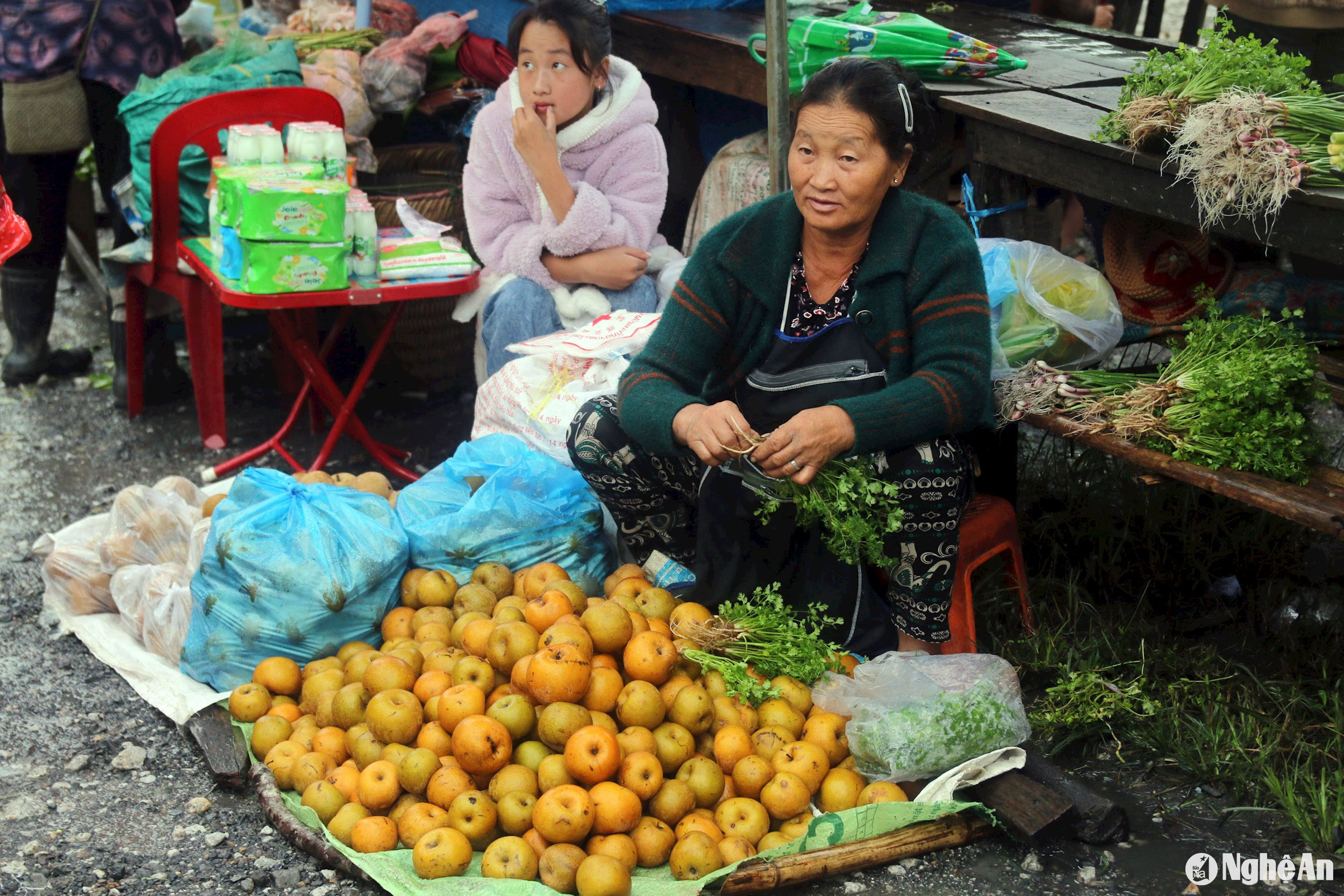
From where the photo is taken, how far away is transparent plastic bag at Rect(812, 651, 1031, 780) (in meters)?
2.78

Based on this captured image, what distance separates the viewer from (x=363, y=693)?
2998 mm

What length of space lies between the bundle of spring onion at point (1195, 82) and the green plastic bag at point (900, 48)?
83 centimetres

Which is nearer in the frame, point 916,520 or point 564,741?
point 564,741

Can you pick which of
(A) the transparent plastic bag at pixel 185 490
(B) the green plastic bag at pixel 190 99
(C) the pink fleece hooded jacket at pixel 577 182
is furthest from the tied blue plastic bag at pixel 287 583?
(B) the green plastic bag at pixel 190 99

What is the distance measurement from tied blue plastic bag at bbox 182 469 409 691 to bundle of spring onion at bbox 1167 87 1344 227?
227 centimetres

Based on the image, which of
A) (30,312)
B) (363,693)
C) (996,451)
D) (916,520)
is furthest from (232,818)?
(30,312)

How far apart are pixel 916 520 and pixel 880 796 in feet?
2.23

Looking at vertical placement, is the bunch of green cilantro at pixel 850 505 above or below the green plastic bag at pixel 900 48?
below

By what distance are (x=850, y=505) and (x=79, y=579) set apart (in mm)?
2403

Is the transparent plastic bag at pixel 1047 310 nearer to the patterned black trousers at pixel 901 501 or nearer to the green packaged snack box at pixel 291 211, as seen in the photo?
the patterned black trousers at pixel 901 501

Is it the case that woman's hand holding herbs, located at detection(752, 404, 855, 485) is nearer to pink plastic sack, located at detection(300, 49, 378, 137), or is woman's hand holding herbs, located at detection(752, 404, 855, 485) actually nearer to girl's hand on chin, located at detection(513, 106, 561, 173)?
girl's hand on chin, located at detection(513, 106, 561, 173)

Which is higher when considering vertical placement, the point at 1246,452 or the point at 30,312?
the point at 1246,452

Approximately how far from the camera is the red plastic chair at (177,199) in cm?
475

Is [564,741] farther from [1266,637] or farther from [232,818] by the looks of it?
[1266,637]
